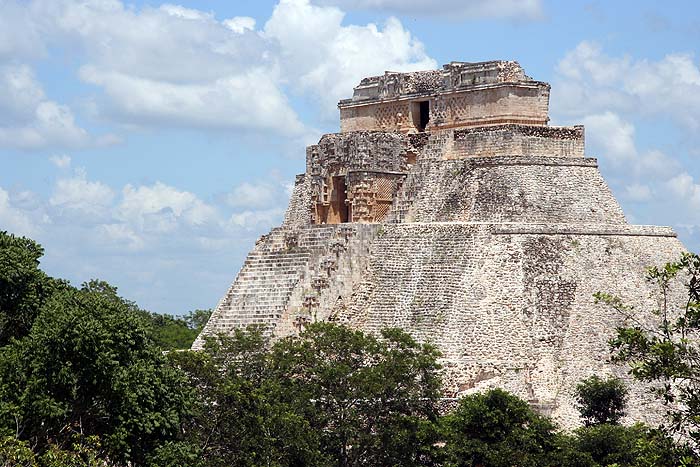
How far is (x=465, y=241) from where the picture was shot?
33.1 meters

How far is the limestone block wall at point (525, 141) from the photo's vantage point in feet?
115

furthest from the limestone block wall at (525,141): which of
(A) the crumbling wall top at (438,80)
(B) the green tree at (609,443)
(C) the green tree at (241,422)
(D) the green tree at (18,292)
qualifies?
(D) the green tree at (18,292)

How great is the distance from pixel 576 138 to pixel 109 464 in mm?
14722

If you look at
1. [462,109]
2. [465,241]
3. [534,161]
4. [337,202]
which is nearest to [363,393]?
[465,241]

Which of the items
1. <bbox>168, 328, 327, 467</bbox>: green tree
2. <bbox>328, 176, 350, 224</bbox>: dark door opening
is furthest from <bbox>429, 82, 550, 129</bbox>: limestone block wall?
<bbox>168, 328, 327, 467</bbox>: green tree

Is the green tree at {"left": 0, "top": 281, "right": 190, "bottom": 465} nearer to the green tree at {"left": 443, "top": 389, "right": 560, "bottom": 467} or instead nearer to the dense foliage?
the dense foliage

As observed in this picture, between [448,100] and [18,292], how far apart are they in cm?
1269

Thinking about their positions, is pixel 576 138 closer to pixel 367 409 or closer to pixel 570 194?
pixel 570 194

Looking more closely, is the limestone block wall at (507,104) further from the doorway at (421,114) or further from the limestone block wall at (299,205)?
the limestone block wall at (299,205)

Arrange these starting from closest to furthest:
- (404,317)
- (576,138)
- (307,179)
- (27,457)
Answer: (27,457) → (404,317) → (576,138) → (307,179)

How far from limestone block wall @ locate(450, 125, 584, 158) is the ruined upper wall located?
0.95 m

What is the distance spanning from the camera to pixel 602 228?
3331 cm

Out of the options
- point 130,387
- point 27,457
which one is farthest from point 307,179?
point 27,457

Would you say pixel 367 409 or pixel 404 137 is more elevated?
pixel 404 137
